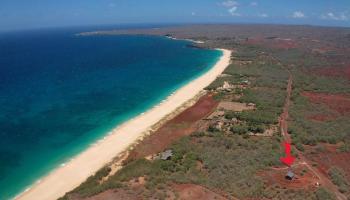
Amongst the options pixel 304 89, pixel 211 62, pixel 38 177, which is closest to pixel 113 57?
pixel 211 62

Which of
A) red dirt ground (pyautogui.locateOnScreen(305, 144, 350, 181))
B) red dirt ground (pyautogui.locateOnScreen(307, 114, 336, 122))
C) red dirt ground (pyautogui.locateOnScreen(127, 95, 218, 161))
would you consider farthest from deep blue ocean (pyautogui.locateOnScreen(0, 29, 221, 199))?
red dirt ground (pyautogui.locateOnScreen(305, 144, 350, 181))

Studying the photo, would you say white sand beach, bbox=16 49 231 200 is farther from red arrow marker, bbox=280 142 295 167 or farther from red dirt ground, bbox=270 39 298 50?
red dirt ground, bbox=270 39 298 50

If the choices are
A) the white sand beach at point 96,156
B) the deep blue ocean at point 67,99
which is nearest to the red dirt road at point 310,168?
the white sand beach at point 96,156

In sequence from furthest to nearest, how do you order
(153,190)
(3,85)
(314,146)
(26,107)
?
(3,85) < (26,107) < (314,146) < (153,190)

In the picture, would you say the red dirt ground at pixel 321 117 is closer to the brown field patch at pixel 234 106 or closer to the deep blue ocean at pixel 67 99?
the brown field patch at pixel 234 106

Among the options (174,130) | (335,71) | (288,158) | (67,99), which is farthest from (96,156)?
(335,71)

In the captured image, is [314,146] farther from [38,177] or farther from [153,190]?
[38,177]
